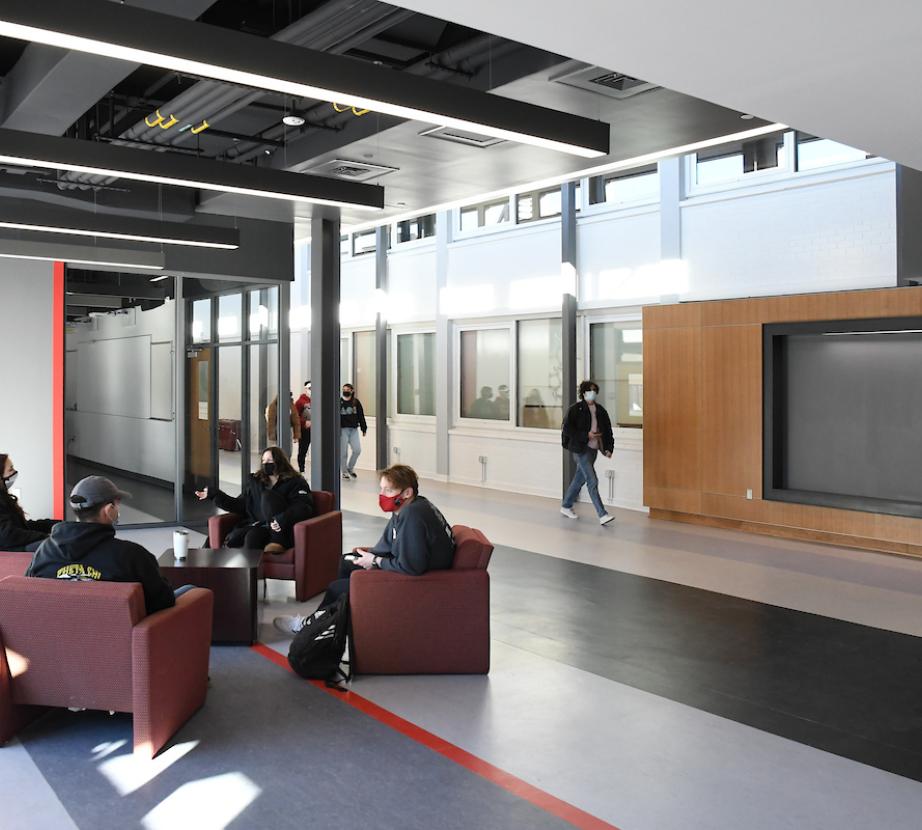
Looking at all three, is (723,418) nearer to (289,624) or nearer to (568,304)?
(568,304)

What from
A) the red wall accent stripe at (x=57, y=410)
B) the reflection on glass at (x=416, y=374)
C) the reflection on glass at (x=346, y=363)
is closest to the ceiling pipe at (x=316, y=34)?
the red wall accent stripe at (x=57, y=410)

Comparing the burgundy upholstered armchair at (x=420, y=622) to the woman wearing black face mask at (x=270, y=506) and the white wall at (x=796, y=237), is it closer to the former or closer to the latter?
the woman wearing black face mask at (x=270, y=506)

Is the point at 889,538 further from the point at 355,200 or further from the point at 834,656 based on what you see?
the point at 355,200

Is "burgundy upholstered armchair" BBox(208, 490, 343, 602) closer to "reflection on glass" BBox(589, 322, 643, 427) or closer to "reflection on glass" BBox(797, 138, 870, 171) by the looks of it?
"reflection on glass" BBox(589, 322, 643, 427)

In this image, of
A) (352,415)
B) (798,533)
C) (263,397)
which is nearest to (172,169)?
(263,397)

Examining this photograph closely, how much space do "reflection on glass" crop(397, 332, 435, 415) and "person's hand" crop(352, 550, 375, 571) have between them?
9117 millimetres

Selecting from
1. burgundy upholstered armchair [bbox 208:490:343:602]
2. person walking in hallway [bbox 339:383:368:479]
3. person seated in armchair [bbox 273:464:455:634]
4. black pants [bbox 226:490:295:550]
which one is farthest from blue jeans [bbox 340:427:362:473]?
person seated in armchair [bbox 273:464:455:634]

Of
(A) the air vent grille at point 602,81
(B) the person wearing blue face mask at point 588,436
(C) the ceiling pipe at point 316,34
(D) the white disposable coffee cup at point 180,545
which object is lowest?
(D) the white disposable coffee cup at point 180,545

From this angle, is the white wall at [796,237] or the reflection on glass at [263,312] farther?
→ the reflection on glass at [263,312]

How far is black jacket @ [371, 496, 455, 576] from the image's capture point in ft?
15.4

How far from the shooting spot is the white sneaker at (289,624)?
5.42m

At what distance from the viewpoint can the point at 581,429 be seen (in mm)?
9727

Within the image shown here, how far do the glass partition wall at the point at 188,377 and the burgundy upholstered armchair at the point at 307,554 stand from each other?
124 inches

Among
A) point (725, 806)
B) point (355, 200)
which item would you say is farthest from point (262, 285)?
point (725, 806)
